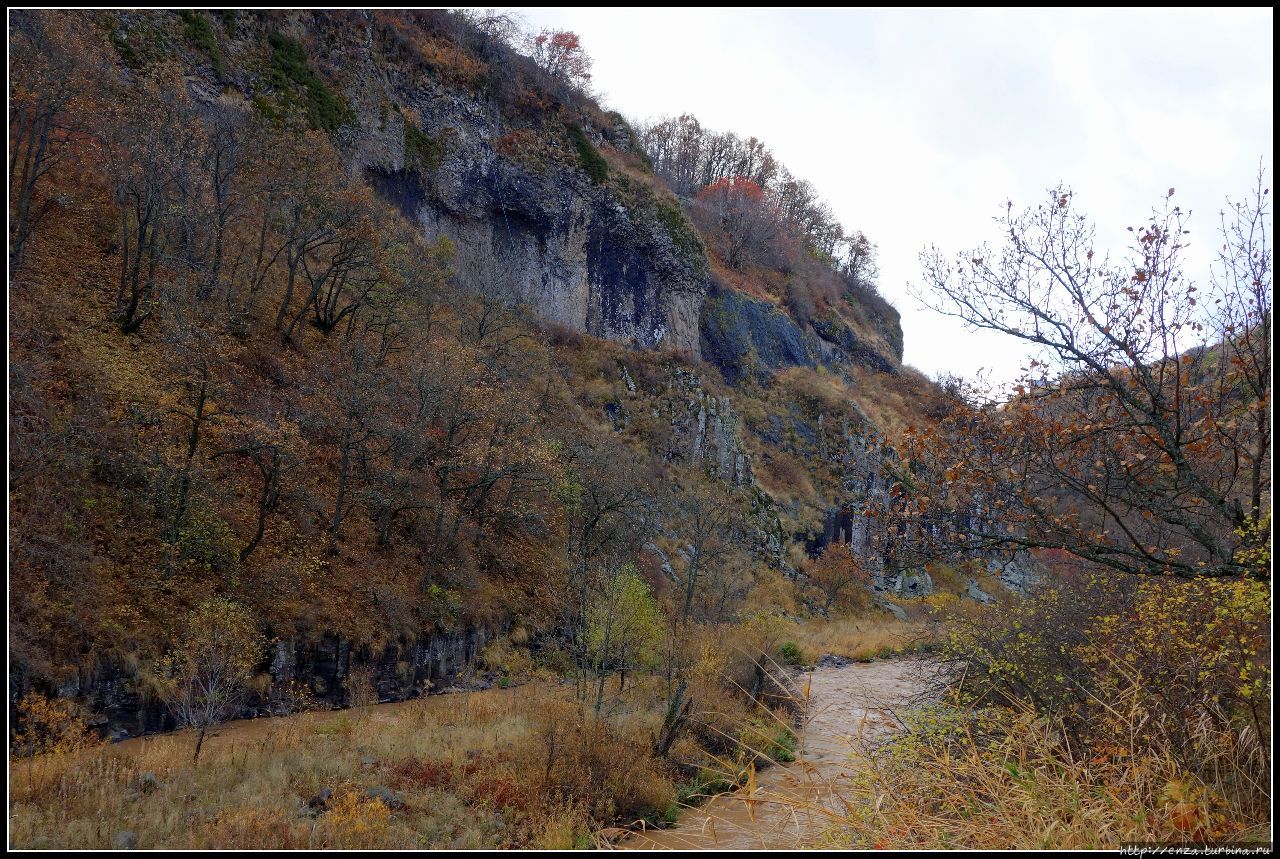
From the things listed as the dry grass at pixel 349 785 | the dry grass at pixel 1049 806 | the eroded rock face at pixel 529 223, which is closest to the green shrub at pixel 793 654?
the dry grass at pixel 349 785

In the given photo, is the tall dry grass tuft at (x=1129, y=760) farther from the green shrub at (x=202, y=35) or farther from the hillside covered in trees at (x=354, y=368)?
the green shrub at (x=202, y=35)

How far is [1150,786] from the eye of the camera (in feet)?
16.0

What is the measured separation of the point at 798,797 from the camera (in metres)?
5.77

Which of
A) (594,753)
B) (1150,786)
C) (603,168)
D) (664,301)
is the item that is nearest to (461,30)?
(603,168)

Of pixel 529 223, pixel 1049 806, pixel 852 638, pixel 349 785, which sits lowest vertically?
pixel 852 638

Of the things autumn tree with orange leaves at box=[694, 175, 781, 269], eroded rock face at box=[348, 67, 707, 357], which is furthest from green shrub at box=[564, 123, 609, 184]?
autumn tree with orange leaves at box=[694, 175, 781, 269]

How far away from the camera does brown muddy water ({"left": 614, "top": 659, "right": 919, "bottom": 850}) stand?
600 cm

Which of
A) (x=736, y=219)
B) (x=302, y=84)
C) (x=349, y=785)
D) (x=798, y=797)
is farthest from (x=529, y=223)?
(x=798, y=797)

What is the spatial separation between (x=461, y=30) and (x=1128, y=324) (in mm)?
39280

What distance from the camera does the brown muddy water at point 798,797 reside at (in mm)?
6000

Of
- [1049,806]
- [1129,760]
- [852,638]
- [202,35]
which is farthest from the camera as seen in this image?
[852,638]

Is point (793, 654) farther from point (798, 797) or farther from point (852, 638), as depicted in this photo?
point (798, 797)

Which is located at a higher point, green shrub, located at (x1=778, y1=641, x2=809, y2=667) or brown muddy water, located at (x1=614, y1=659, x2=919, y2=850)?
brown muddy water, located at (x1=614, y1=659, x2=919, y2=850)

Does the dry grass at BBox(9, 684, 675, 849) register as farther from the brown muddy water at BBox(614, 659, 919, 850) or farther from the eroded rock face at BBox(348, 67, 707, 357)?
the eroded rock face at BBox(348, 67, 707, 357)
